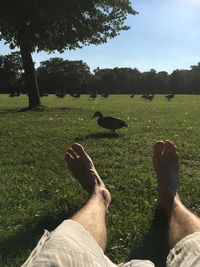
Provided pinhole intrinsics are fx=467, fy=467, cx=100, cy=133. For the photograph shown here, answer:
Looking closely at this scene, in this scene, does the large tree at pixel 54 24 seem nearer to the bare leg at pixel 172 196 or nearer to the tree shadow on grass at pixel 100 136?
the tree shadow on grass at pixel 100 136

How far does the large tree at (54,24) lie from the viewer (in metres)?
18.5

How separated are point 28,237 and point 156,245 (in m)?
1.21

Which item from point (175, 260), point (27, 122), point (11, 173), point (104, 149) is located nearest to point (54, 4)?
point (27, 122)

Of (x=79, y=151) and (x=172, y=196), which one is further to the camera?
(x=79, y=151)

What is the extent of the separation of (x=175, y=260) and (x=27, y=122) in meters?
12.0

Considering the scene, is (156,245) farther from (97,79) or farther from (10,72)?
(97,79)

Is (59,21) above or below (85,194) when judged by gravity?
above

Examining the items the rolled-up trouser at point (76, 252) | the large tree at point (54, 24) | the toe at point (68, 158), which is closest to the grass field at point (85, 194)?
the toe at point (68, 158)

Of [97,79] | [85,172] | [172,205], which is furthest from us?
[97,79]

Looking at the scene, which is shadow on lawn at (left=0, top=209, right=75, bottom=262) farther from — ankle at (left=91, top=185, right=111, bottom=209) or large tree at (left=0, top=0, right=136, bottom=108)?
large tree at (left=0, top=0, right=136, bottom=108)

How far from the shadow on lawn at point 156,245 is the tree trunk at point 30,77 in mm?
17065

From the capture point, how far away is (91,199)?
13.9 feet

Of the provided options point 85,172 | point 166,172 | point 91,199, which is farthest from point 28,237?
point 166,172

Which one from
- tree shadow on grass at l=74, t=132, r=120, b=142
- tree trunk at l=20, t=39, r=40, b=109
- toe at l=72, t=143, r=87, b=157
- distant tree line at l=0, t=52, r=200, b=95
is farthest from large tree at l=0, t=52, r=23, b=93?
toe at l=72, t=143, r=87, b=157
